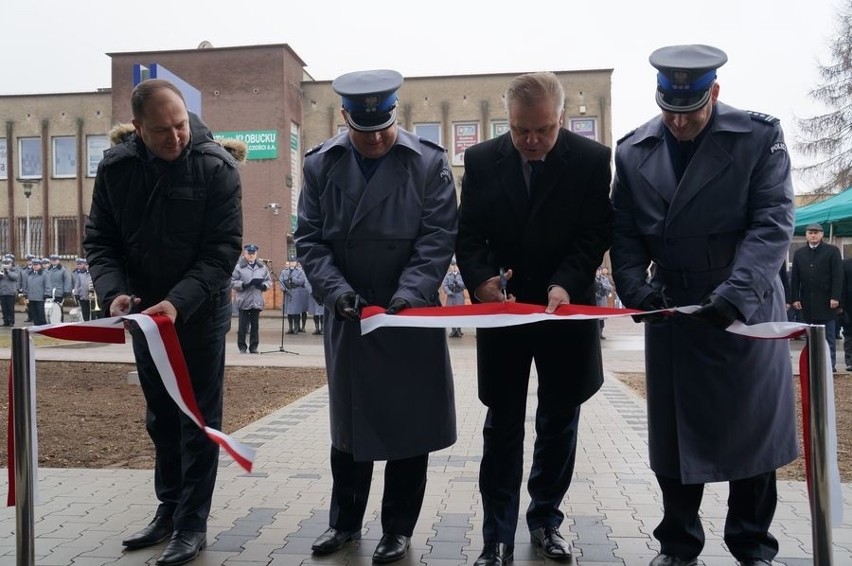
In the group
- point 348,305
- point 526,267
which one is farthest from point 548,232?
point 348,305

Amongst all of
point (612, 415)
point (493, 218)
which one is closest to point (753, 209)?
point (493, 218)

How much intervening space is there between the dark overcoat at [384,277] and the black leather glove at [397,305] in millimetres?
51

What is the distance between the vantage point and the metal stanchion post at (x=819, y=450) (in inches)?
123

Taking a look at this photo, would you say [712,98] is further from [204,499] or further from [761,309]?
[204,499]

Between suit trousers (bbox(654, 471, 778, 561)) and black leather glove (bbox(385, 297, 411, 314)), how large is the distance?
4.65ft

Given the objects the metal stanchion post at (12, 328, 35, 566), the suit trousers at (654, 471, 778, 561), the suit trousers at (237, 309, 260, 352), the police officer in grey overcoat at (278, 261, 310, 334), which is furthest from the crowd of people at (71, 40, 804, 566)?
the police officer in grey overcoat at (278, 261, 310, 334)

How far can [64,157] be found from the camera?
4253 centimetres

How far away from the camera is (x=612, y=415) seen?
28.4ft

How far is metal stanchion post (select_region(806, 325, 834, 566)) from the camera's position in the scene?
312cm

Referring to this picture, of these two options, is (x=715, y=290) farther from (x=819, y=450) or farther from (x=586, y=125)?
(x=586, y=125)

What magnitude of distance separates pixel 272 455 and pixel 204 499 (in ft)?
8.07

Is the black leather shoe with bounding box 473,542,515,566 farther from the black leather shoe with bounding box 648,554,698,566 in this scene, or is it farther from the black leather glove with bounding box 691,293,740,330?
the black leather glove with bounding box 691,293,740,330

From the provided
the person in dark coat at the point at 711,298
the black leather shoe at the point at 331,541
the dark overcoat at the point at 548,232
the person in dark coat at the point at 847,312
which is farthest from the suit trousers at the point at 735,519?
the person in dark coat at the point at 847,312

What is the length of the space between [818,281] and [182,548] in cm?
1220
